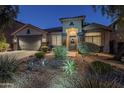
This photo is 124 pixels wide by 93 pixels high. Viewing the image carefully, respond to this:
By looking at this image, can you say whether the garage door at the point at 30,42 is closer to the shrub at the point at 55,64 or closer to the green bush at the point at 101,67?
the shrub at the point at 55,64

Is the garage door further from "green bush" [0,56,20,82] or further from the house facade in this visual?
"green bush" [0,56,20,82]

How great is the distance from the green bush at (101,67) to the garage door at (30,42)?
1034 millimetres

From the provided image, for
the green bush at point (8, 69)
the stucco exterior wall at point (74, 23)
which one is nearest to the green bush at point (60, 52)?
the stucco exterior wall at point (74, 23)

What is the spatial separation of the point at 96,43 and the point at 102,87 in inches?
30.1

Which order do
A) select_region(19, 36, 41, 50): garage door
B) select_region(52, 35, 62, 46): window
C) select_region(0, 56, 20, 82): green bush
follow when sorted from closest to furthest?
select_region(0, 56, 20, 82): green bush, select_region(52, 35, 62, 46): window, select_region(19, 36, 41, 50): garage door

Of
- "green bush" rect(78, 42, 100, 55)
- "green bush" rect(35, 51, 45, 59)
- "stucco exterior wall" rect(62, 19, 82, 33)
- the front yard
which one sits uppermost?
"stucco exterior wall" rect(62, 19, 82, 33)

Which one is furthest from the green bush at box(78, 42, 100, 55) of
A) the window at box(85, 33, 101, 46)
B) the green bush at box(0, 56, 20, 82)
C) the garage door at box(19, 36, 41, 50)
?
the green bush at box(0, 56, 20, 82)

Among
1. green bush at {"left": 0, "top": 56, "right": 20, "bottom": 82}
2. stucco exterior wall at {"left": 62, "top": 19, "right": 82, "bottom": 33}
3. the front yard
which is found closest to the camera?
the front yard

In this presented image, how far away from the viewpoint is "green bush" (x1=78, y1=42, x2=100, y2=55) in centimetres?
381

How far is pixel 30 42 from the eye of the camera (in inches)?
161

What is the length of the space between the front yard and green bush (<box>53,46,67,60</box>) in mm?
17

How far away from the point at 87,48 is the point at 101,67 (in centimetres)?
41

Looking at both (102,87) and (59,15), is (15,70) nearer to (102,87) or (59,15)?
(59,15)
